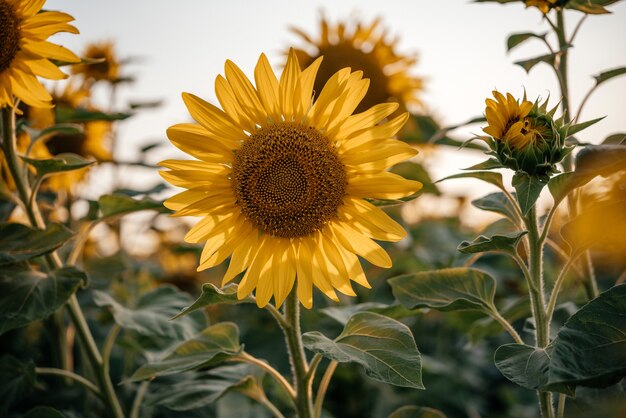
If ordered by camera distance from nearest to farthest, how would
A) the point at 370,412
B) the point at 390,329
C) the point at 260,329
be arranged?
the point at 390,329 < the point at 370,412 < the point at 260,329

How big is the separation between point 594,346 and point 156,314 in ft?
4.54

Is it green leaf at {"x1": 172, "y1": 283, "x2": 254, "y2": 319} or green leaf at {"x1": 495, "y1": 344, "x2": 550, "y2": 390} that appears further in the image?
green leaf at {"x1": 172, "y1": 283, "x2": 254, "y2": 319}

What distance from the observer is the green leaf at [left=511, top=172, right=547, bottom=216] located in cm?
131

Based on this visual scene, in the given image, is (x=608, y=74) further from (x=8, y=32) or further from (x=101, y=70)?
(x=101, y=70)

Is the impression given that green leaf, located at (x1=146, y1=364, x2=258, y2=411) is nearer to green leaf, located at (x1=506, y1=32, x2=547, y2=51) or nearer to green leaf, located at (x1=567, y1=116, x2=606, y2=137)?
green leaf, located at (x1=567, y1=116, x2=606, y2=137)

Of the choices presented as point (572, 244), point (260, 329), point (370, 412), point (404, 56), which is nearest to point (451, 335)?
point (370, 412)

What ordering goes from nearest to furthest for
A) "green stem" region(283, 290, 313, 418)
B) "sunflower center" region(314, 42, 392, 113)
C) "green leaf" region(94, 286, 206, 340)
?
1. "green stem" region(283, 290, 313, 418)
2. "green leaf" region(94, 286, 206, 340)
3. "sunflower center" region(314, 42, 392, 113)

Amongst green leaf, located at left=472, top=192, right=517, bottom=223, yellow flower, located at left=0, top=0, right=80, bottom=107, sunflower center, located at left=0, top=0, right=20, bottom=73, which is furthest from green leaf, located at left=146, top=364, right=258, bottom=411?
sunflower center, located at left=0, top=0, right=20, bottom=73

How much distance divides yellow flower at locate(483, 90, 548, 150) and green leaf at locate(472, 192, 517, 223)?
0.85 ft

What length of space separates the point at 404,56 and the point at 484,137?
2.21 metres

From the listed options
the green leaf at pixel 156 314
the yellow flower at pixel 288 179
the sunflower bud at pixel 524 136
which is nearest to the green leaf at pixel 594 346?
the sunflower bud at pixel 524 136

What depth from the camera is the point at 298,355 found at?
58.9 inches

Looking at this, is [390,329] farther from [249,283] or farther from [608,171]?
[608,171]

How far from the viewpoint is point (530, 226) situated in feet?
4.79
